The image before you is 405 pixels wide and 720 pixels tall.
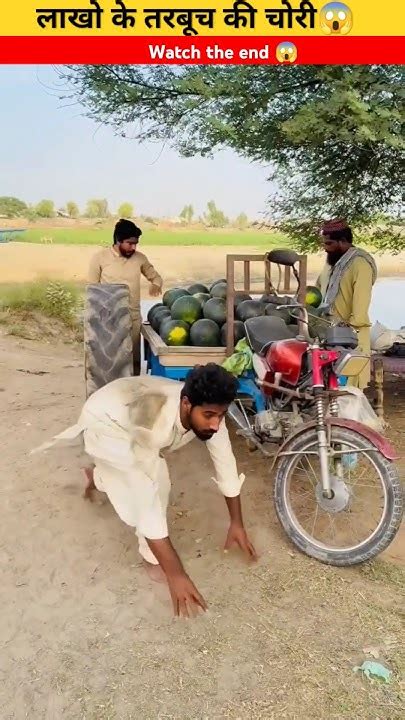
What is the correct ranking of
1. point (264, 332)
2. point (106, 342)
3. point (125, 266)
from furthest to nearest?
point (125, 266), point (106, 342), point (264, 332)

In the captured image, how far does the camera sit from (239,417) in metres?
4.39

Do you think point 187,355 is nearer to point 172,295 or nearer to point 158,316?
point 158,316

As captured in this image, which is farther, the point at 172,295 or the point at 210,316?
the point at 172,295

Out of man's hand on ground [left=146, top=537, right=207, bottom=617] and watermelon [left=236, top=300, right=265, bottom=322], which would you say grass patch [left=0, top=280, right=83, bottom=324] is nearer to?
watermelon [left=236, top=300, right=265, bottom=322]

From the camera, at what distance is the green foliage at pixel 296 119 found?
437 cm

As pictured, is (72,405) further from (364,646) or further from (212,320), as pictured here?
(364,646)

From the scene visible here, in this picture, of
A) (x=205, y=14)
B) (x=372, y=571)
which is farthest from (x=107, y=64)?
(x=372, y=571)

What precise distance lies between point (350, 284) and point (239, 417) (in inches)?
58.3

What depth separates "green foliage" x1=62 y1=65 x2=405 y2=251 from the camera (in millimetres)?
4371

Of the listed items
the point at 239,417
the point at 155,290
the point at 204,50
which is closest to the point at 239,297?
the point at 239,417

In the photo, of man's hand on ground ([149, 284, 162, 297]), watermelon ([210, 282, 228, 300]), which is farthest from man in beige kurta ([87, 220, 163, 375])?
watermelon ([210, 282, 228, 300])

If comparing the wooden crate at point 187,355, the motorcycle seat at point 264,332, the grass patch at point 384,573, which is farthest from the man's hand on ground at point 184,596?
the wooden crate at point 187,355

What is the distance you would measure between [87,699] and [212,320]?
2824mm

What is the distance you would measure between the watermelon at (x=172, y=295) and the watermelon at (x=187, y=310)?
2.01 feet
